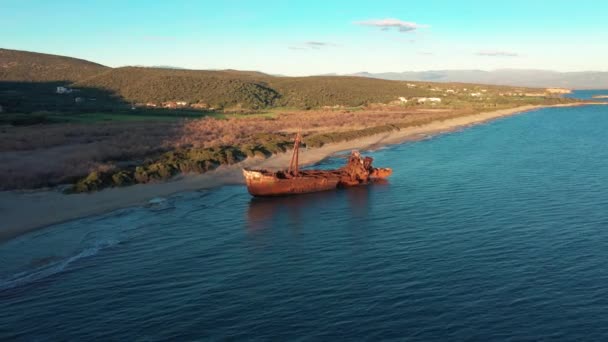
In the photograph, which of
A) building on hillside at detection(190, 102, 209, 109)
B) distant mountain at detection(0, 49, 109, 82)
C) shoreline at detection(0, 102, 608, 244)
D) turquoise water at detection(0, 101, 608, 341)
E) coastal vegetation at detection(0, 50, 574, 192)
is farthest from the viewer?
distant mountain at detection(0, 49, 109, 82)

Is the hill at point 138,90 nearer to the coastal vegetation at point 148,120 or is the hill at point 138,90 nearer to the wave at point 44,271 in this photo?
the coastal vegetation at point 148,120

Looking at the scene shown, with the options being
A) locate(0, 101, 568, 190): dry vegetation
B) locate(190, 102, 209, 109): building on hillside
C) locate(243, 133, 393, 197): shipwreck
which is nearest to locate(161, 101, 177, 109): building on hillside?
locate(190, 102, 209, 109): building on hillside

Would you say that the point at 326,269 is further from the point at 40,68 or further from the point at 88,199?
the point at 40,68

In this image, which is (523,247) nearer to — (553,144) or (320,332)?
(320,332)

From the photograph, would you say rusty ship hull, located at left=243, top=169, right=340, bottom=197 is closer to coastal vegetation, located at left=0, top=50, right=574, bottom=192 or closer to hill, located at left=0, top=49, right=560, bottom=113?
coastal vegetation, located at left=0, top=50, right=574, bottom=192

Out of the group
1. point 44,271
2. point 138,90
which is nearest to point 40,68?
point 138,90

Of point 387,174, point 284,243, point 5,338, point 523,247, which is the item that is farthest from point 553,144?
point 5,338
